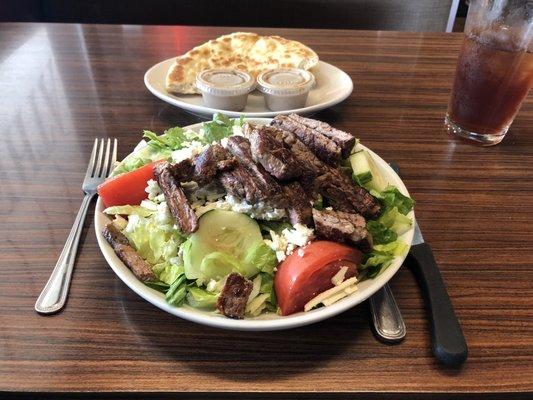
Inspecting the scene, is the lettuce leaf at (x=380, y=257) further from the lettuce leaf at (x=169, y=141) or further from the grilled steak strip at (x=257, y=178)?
the lettuce leaf at (x=169, y=141)

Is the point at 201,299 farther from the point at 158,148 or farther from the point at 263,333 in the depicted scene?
the point at 158,148

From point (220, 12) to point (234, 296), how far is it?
9.83 feet

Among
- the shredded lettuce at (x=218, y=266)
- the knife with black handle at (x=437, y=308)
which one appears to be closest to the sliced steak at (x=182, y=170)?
the shredded lettuce at (x=218, y=266)

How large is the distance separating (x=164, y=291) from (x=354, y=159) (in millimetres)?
586

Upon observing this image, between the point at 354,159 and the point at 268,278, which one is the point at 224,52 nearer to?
the point at 354,159

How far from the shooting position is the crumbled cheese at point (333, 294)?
2.76ft

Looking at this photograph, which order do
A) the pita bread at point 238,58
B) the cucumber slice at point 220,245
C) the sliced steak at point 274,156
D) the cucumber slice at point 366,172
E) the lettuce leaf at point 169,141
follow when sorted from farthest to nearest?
the pita bread at point 238,58, the lettuce leaf at point 169,141, the cucumber slice at point 366,172, the sliced steak at point 274,156, the cucumber slice at point 220,245

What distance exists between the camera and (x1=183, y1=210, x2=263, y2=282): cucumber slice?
88cm

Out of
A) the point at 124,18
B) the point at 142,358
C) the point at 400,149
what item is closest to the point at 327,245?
the point at 142,358

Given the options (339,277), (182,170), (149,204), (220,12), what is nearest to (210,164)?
(182,170)

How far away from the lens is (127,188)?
3.50 feet

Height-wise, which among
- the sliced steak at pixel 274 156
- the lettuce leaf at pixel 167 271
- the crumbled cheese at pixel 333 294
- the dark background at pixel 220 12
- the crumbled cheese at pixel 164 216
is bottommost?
the dark background at pixel 220 12

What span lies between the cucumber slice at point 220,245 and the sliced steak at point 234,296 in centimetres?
4

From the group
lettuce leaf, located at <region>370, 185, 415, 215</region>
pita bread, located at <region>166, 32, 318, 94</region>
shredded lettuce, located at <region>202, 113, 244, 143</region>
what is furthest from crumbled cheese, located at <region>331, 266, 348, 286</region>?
pita bread, located at <region>166, 32, 318, 94</region>
